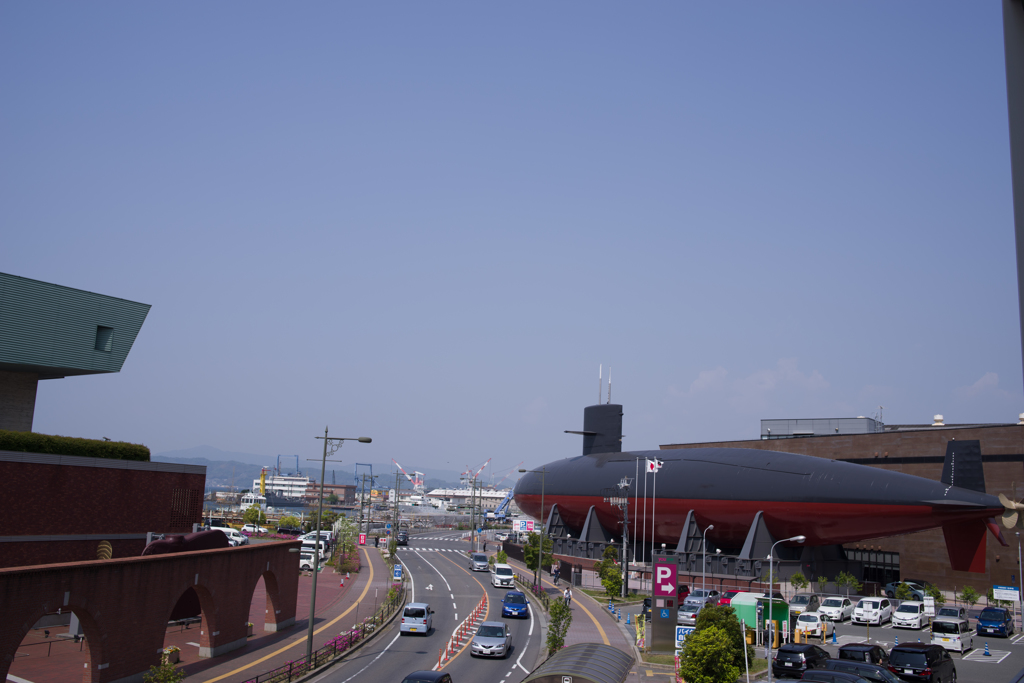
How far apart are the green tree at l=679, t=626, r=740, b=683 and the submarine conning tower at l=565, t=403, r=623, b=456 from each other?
170 feet

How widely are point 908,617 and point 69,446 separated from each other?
4409cm

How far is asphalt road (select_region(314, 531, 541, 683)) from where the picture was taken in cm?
2886

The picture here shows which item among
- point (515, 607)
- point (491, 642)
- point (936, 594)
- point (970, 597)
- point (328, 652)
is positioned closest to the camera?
point (328, 652)

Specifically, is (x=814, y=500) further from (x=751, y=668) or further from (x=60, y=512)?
(x=60, y=512)

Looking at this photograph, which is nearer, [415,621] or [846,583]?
[415,621]

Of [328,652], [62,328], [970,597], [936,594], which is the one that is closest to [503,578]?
[328,652]

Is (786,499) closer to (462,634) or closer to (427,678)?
(462,634)

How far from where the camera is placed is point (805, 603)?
46750mm

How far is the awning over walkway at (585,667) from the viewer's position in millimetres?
19328

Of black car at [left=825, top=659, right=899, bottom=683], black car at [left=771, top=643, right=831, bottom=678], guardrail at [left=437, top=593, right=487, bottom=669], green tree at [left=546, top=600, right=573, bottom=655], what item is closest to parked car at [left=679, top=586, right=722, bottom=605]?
guardrail at [left=437, top=593, right=487, bottom=669]

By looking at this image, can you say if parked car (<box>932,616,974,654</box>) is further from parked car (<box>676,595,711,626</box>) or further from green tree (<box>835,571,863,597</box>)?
green tree (<box>835,571,863,597</box>)

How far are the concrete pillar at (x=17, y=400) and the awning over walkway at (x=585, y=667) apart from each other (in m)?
28.8

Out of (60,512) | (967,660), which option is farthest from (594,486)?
(60,512)

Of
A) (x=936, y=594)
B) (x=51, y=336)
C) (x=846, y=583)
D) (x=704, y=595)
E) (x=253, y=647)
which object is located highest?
(x=51, y=336)
